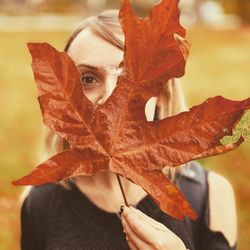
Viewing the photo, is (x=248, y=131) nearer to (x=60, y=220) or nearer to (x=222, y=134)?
(x=222, y=134)

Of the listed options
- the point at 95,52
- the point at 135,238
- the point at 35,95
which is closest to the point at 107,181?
the point at 95,52

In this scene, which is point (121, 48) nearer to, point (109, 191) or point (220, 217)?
point (109, 191)

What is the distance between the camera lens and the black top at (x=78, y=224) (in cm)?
135

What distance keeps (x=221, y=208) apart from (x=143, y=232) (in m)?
0.57

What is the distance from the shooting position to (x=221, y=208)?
4.71ft

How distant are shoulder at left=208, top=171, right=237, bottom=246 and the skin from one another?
179 millimetres

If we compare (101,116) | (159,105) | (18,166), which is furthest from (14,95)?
(101,116)

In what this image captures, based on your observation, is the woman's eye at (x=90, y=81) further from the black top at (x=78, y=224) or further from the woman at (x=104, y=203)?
the black top at (x=78, y=224)

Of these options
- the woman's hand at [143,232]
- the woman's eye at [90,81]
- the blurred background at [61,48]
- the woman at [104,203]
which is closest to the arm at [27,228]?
the woman at [104,203]

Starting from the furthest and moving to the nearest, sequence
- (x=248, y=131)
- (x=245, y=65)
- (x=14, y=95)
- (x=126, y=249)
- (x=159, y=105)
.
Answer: (x=245, y=65) < (x=14, y=95) < (x=159, y=105) < (x=126, y=249) < (x=248, y=131)

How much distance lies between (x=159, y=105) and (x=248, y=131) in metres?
0.64

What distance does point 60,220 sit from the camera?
140cm

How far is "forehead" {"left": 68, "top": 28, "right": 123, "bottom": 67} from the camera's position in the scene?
1.22 m

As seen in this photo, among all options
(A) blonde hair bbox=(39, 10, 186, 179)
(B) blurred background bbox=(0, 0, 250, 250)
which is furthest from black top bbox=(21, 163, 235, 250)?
(B) blurred background bbox=(0, 0, 250, 250)
